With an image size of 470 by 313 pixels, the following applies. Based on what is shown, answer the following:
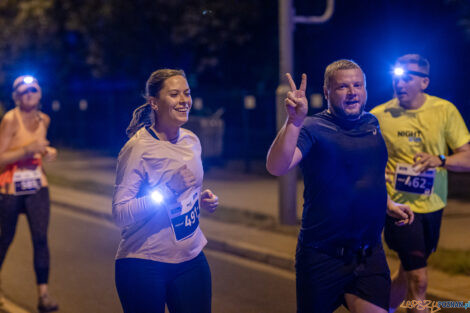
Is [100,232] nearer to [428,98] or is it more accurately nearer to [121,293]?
[428,98]

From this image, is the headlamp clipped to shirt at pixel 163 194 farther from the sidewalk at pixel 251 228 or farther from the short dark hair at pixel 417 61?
the sidewalk at pixel 251 228

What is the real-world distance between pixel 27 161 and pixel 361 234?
11.7 ft

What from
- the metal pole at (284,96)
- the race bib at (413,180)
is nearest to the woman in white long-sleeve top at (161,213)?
the race bib at (413,180)

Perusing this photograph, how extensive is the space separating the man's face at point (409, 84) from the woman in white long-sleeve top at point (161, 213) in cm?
196

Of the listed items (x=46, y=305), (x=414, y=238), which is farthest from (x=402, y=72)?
(x=46, y=305)

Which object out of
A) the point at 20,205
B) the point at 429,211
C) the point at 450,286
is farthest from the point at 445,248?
the point at 20,205

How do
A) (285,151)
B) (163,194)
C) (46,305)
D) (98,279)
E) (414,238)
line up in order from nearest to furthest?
(285,151)
(163,194)
(414,238)
(46,305)
(98,279)

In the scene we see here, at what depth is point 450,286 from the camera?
6883mm

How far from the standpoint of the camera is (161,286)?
3756 millimetres

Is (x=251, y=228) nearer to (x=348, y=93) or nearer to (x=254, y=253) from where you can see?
(x=254, y=253)

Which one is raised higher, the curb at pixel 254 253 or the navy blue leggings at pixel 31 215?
the navy blue leggings at pixel 31 215

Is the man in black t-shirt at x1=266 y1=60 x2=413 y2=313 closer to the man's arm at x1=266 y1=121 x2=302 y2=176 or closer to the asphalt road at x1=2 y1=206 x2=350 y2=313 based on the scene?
the man's arm at x1=266 y1=121 x2=302 y2=176

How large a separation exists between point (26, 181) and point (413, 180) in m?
3.19

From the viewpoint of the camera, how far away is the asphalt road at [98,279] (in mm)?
6891
